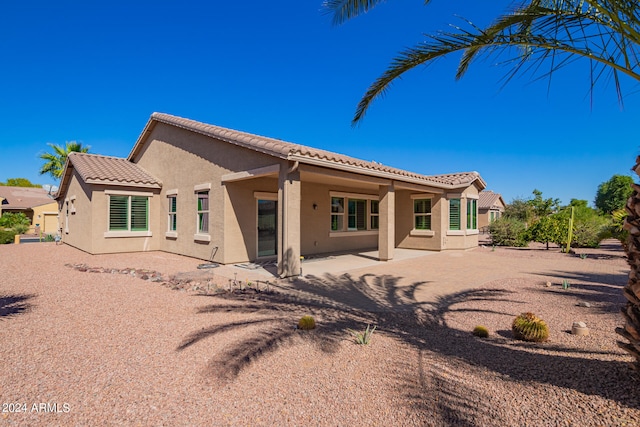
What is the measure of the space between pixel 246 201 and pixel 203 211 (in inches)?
73.6

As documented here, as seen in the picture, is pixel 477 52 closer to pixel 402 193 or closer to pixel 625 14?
pixel 625 14

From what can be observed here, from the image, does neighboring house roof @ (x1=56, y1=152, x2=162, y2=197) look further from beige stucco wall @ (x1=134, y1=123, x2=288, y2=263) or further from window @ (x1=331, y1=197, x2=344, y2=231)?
window @ (x1=331, y1=197, x2=344, y2=231)

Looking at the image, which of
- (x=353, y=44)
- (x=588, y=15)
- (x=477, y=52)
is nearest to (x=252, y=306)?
(x=477, y=52)

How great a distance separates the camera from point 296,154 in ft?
28.6

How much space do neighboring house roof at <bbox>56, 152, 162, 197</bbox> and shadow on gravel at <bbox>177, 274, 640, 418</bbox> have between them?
970 centimetres

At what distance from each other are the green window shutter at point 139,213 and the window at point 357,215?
9.11 m

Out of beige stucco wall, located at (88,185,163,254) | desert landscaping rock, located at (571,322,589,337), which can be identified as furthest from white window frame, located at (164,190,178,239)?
desert landscaping rock, located at (571,322,589,337)

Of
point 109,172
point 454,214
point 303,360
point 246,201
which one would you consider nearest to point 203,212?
point 246,201

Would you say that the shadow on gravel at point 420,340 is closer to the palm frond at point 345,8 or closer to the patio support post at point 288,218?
the patio support post at point 288,218

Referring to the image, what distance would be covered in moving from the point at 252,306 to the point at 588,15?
6.55 m

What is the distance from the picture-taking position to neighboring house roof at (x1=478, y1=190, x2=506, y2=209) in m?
41.4

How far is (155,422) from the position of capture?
2.91 metres

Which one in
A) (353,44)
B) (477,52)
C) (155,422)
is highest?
(353,44)

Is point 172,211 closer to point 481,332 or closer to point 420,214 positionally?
point 420,214
